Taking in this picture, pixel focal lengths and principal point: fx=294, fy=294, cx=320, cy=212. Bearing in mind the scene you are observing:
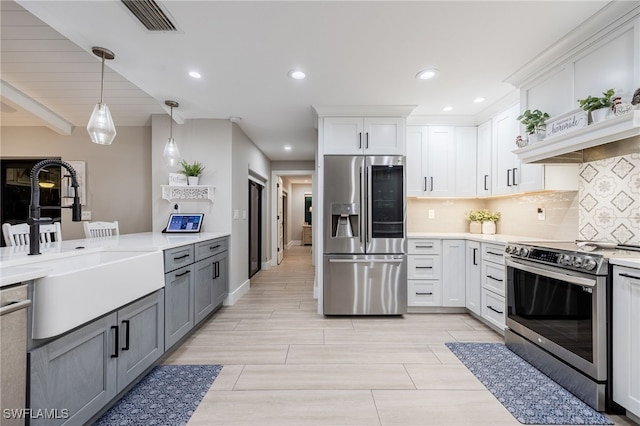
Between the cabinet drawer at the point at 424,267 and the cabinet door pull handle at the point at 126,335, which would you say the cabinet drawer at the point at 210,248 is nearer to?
the cabinet door pull handle at the point at 126,335

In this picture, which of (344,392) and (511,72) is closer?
(344,392)

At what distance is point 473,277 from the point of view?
3.28m

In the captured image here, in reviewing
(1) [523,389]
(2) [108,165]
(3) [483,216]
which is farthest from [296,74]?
(2) [108,165]

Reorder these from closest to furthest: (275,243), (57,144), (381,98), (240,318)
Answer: (381,98) < (240,318) < (57,144) < (275,243)

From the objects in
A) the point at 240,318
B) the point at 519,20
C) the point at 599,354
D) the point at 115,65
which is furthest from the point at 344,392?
the point at 115,65

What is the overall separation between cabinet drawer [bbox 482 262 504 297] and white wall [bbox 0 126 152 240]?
13.9 feet

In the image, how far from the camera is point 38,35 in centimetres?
227

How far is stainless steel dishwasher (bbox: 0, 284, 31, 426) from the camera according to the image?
1124 millimetres

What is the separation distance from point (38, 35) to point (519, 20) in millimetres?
3481

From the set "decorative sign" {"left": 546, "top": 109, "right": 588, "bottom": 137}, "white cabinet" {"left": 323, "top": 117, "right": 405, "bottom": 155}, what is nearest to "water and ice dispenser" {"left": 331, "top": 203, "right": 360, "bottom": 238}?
"white cabinet" {"left": 323, "top": 117, "right": 405, "bottom": 155}

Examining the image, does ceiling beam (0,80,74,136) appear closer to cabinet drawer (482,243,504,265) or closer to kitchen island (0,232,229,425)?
kitchen island (0,232,229,425)

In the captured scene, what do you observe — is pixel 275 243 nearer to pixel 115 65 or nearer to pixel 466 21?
pixel 115 65

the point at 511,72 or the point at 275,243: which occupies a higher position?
the point at 511,72

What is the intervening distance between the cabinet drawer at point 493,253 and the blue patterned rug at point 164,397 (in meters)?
2.66
